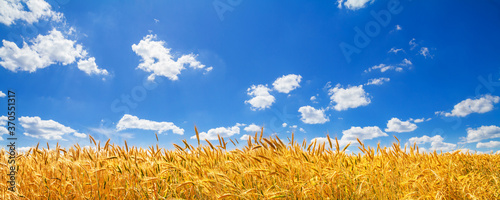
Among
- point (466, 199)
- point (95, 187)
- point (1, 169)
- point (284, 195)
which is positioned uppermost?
point (1, 169)

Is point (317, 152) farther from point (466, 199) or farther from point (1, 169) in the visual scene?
point (1, 169)

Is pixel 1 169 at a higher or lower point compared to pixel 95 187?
higher

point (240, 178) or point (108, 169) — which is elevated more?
point (108, 169)

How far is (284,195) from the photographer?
9.40 ft

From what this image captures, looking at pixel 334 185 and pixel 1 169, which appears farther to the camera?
pixel 1 169

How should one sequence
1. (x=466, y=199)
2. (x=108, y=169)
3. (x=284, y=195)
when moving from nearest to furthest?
(x=284, y=195) → (x=466, y=199) → (x=108, y=169)

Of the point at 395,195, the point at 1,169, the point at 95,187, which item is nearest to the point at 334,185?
the point at 395,195

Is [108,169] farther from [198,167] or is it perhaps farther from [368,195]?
[368,195]

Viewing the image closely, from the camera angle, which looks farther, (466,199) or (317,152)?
(317,152)

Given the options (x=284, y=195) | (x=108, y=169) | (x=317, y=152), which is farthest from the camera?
(x=317, y=152)

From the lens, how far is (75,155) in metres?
5.15

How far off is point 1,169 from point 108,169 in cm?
222

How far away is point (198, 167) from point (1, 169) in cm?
364

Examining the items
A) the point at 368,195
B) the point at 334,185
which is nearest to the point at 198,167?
the point at 334,185
